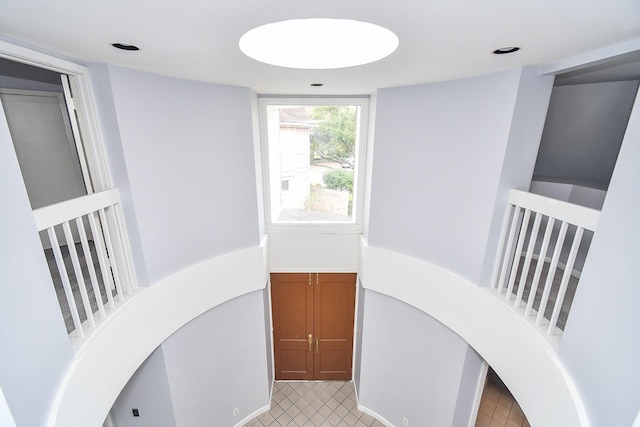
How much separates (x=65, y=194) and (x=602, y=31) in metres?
4.83

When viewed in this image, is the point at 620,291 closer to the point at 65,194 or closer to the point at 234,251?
the point at 234,251

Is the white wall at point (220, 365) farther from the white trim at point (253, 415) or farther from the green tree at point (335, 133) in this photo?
the green tree at point (335, 133)

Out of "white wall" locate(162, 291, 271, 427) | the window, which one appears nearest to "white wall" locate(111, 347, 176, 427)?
"white wall" locate(162, 291, 271, 427)

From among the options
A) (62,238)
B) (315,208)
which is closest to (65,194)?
(62,238)

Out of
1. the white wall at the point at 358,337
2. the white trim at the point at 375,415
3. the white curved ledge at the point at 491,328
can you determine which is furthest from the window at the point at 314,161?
the white trim at the point at 375,415

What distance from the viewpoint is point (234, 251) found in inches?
137

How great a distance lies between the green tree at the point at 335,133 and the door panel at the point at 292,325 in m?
1.83

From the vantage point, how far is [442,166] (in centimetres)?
294

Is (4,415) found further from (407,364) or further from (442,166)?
(407,364)

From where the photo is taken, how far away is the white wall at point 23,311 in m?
1.39

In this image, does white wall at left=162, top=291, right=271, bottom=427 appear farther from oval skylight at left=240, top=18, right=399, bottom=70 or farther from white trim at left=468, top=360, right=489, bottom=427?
oval skylight at left=240, top=18, right=399, bottom=70

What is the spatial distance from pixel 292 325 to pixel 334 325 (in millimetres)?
674

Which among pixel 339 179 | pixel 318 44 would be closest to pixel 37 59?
pixel 318 44

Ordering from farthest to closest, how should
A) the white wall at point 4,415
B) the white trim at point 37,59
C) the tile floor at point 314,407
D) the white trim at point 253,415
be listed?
the tile floor at point 314,407 < the white trim at point 253,415 < the white trim at point 37,59 < the white wall at point 4,415
